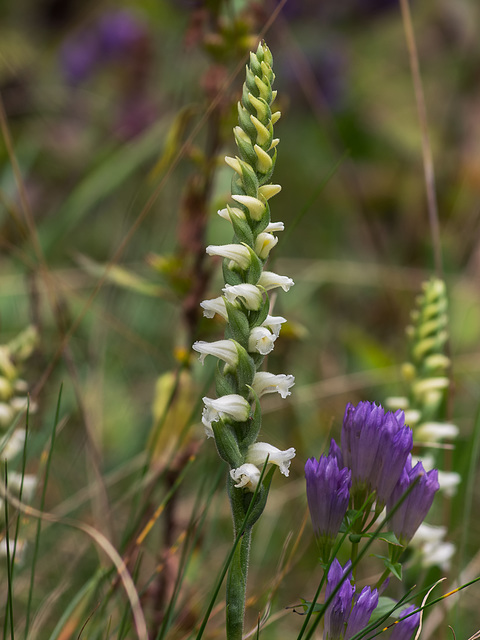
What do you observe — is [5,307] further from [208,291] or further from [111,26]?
[111,26]

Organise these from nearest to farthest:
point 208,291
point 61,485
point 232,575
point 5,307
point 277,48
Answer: point 232,575
point 208,291
point 61,485
point 5,307
point 277,48

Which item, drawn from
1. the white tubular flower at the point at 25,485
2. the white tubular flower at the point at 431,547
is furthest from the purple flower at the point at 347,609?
the white tubular flower at the point at 25,485

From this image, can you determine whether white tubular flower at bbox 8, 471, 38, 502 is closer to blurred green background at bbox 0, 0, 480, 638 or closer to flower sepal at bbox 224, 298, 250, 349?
blurred green background at bbox 0, 0, 480, 638

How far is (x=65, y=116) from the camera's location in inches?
146

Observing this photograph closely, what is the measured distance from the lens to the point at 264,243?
70 cm

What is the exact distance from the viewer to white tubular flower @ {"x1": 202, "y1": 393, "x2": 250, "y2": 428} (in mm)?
663

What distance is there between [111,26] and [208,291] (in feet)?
8.41

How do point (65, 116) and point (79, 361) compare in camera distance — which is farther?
point (65, 116)

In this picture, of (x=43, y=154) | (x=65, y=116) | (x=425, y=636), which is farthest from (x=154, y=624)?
(x=65, y=116)

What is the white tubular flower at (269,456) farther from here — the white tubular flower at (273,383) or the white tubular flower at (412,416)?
the white tubular flower at (412,416)

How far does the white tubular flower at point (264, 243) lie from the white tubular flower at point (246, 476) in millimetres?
201

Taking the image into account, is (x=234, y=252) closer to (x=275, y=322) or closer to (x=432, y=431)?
(x=275, y=322)

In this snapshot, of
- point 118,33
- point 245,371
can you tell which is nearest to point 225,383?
point 245,371

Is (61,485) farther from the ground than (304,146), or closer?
closer
